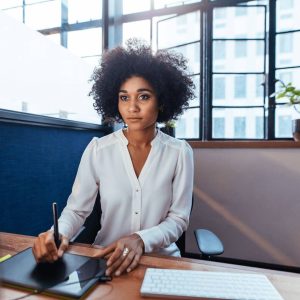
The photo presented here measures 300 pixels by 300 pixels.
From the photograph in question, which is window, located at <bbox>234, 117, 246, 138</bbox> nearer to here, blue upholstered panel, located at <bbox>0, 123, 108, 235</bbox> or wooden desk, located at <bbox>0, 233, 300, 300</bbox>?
blue upholstered panel, located at <bbox>0, 123, 108, 235</bbox>

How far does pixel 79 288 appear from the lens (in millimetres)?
572

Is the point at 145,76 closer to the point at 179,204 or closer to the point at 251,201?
the point at 179,204

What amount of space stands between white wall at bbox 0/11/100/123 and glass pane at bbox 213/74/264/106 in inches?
43.9

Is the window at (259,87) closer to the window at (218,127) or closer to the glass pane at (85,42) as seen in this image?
the window at (218,127)

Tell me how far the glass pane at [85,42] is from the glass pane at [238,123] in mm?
1125

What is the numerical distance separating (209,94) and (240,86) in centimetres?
26

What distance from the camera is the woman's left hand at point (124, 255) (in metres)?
0.66

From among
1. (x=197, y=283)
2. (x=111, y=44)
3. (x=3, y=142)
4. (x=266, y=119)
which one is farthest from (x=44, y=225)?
(x=266, y=119)

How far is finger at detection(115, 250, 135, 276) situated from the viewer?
66 centimetres

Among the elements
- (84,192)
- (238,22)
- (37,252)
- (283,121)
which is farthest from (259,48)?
(37,252)

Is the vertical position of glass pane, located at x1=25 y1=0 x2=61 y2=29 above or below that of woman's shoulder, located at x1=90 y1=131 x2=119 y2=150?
above

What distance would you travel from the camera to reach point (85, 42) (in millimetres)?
2188

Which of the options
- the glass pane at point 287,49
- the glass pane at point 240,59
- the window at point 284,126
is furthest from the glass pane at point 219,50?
the window at point 284,126

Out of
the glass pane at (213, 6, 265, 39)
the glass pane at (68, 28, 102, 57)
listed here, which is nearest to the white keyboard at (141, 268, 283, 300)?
the glass pane at (68, 28, 102, 57)
